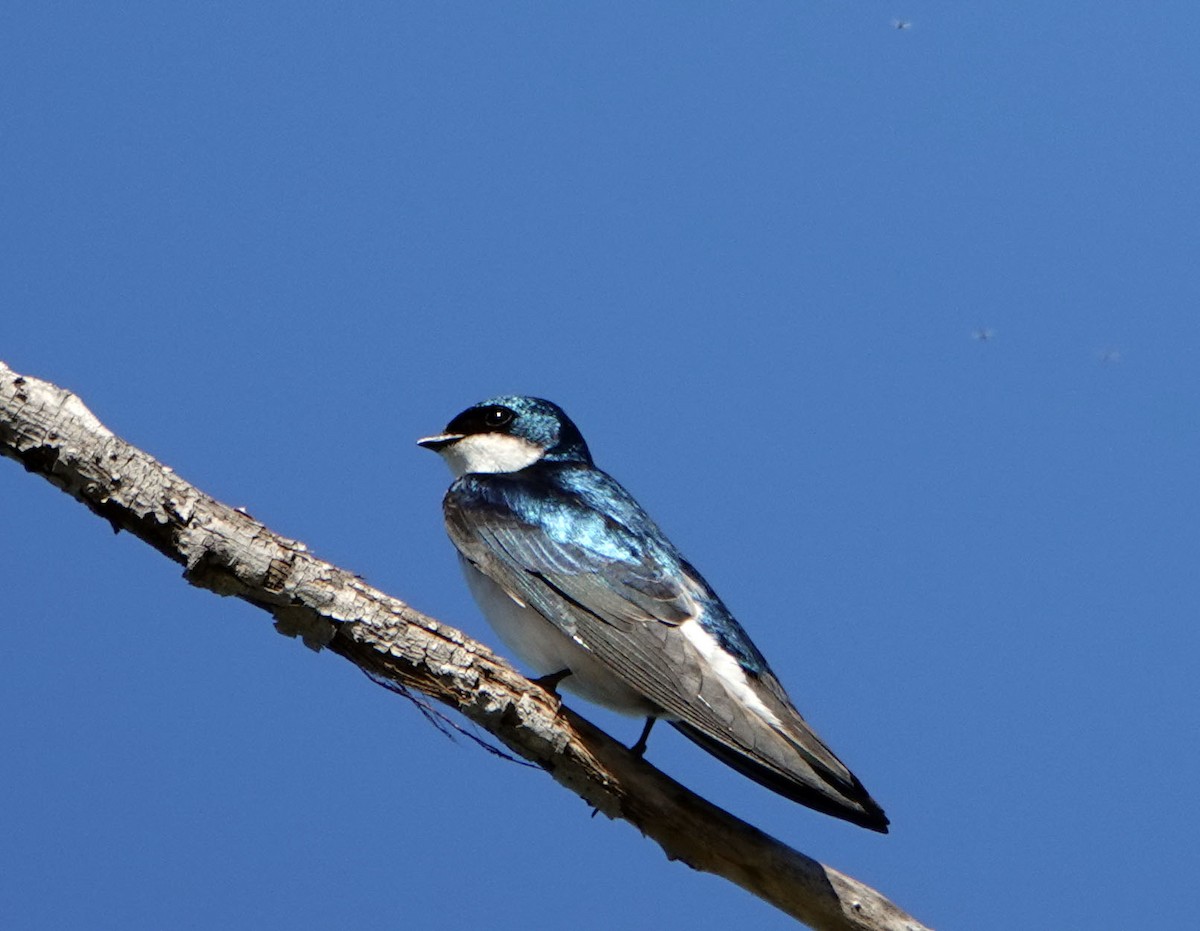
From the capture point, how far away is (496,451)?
2828 millimetres

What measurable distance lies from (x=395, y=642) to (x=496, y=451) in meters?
0.84

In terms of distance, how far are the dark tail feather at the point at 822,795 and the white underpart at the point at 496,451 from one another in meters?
0.78

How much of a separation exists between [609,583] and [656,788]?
36 cm

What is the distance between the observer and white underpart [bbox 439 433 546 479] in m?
2.82

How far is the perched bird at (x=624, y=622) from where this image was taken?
210 cm

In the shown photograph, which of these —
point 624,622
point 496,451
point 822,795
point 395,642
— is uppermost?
point 496,451

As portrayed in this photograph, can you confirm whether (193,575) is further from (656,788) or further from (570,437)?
(570,437)

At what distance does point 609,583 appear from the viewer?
2.34 metres

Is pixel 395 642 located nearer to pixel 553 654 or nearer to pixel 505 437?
pixel 553 654

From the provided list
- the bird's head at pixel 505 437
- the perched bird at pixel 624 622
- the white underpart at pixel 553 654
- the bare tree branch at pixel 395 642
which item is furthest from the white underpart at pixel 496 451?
the bare tree branch at pixel 395 642

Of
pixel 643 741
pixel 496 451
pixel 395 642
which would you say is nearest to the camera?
pixel 395 642

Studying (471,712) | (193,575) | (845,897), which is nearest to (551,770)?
(471,712)

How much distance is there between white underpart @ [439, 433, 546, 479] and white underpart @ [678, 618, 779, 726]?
2.09 ft

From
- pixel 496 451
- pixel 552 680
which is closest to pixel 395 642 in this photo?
pixel 552 680
